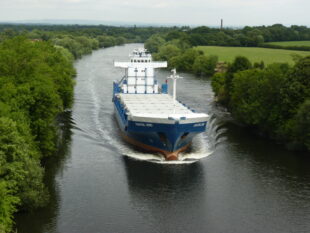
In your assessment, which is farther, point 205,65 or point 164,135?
point 205,65

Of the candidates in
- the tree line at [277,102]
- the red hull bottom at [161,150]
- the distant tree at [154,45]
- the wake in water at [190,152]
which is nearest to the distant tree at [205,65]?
the tree line at [277,102]

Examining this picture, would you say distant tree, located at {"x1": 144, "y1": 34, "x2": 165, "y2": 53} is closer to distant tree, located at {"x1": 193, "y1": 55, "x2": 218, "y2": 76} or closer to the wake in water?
distant tree, located at {"x1": 193, "y1": 55, "x2": 218, "y2": 76}

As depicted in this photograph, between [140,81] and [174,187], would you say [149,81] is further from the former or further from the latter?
[174,187]

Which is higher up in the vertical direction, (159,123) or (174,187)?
(159,123)

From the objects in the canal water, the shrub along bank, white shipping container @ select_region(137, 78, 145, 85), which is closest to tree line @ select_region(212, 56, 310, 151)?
the canal water

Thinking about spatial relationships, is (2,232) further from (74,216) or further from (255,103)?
(255,103)

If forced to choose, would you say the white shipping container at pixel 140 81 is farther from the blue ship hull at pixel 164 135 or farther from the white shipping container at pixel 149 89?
the blue ship hull at pixel 164 135

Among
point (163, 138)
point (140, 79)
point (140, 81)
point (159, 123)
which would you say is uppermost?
point (140, 79)

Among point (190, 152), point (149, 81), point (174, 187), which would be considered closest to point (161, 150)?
point (190, 152)

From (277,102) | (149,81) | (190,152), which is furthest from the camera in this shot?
(149,81)
